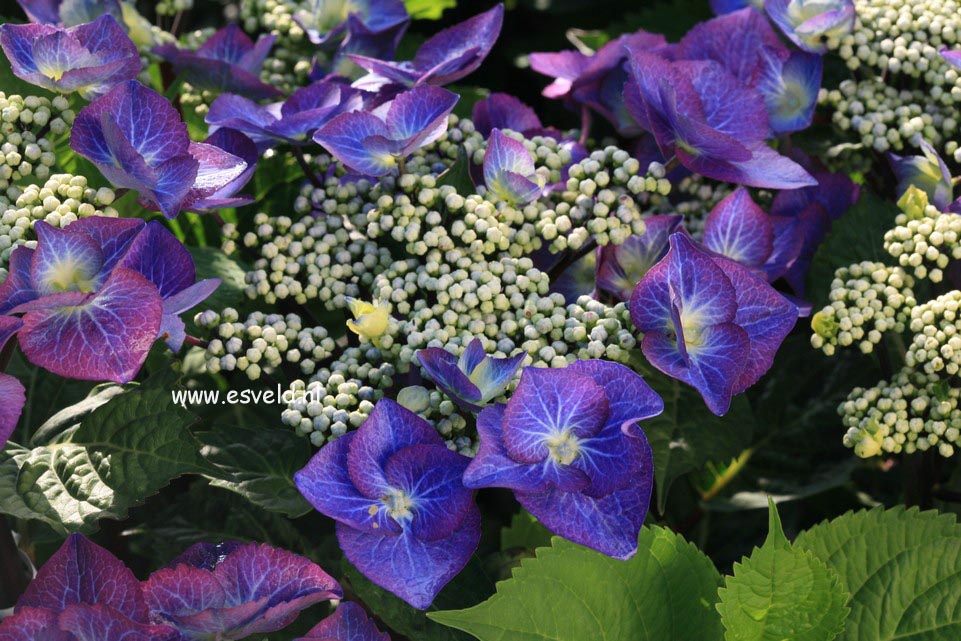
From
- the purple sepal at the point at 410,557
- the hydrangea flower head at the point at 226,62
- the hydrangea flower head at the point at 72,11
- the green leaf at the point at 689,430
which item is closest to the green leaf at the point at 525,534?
the green leaf at the point at 689,430

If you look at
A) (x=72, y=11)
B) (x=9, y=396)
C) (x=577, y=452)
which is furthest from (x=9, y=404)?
(x=72, y=11)

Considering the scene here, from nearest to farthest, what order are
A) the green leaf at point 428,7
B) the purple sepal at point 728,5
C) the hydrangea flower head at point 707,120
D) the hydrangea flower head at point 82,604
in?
the hydrangea flower head at point 82,604 < the hydrangea flower head at point 707,120 < the purple sepal at point 728,5 < the green leaf at point 428,7

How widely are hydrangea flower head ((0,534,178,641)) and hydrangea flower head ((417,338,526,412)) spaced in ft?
0.70

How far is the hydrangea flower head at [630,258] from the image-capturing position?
803 mm

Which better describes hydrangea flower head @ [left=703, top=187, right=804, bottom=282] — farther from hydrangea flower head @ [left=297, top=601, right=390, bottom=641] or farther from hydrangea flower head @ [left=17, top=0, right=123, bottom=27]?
hydrangea flower head @ [left=17, top=0, right=123, bottom=27]

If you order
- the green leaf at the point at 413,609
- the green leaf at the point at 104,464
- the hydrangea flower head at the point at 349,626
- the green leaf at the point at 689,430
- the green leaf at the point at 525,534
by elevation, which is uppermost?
the green leaf at the point at 104,464

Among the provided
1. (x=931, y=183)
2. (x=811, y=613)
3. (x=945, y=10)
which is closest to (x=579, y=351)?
(x=811, y=613)

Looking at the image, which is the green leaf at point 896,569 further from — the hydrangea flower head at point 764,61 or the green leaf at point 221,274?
the green leaf at point 221,274

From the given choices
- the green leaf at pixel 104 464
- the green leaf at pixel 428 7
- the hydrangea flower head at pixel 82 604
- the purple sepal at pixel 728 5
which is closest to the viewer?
the hydrangea flower head at pixel 82 604

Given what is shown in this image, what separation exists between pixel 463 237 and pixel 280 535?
0.97 feet

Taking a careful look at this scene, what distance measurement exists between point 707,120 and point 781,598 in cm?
37

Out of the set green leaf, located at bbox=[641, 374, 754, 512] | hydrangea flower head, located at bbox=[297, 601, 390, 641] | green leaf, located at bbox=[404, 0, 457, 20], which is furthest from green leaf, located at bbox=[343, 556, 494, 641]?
green leaf, located at bbox=[404, 0, 457, 20]

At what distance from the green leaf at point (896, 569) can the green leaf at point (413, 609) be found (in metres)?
0.22

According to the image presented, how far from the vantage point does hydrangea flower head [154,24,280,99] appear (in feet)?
3.10
